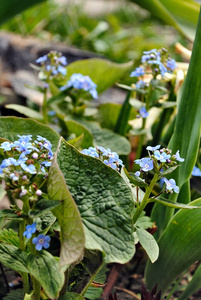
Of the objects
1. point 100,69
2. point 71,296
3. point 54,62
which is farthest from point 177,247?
point 100,69

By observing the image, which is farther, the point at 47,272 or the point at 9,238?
the point at 9,238

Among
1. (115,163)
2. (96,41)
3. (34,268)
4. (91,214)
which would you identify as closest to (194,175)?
(115,163)

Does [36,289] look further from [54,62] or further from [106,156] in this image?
[54,62]

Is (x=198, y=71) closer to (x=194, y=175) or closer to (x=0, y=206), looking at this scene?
(x=194, y=175)

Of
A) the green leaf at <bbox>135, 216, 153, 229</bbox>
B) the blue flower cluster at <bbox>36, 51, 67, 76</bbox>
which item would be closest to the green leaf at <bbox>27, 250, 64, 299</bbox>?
the green leaf at <bbox>135, 216, 153, 229</bbox>

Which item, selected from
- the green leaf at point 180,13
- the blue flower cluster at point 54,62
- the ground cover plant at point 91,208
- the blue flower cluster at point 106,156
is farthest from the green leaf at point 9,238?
the green leaf at point 180,13

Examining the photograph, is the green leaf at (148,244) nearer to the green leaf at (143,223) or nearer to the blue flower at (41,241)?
the green leaf at (143,223)

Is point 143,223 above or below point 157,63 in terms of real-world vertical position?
below

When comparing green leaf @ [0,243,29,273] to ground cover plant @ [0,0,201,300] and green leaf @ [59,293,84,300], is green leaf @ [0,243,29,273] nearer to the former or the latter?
ground cover plant @ [0,0,201,300]

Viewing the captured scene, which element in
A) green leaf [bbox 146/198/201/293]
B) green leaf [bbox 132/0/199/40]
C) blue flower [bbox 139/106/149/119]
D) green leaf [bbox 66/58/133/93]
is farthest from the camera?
green leaf [bbox 132/0/199/40]
